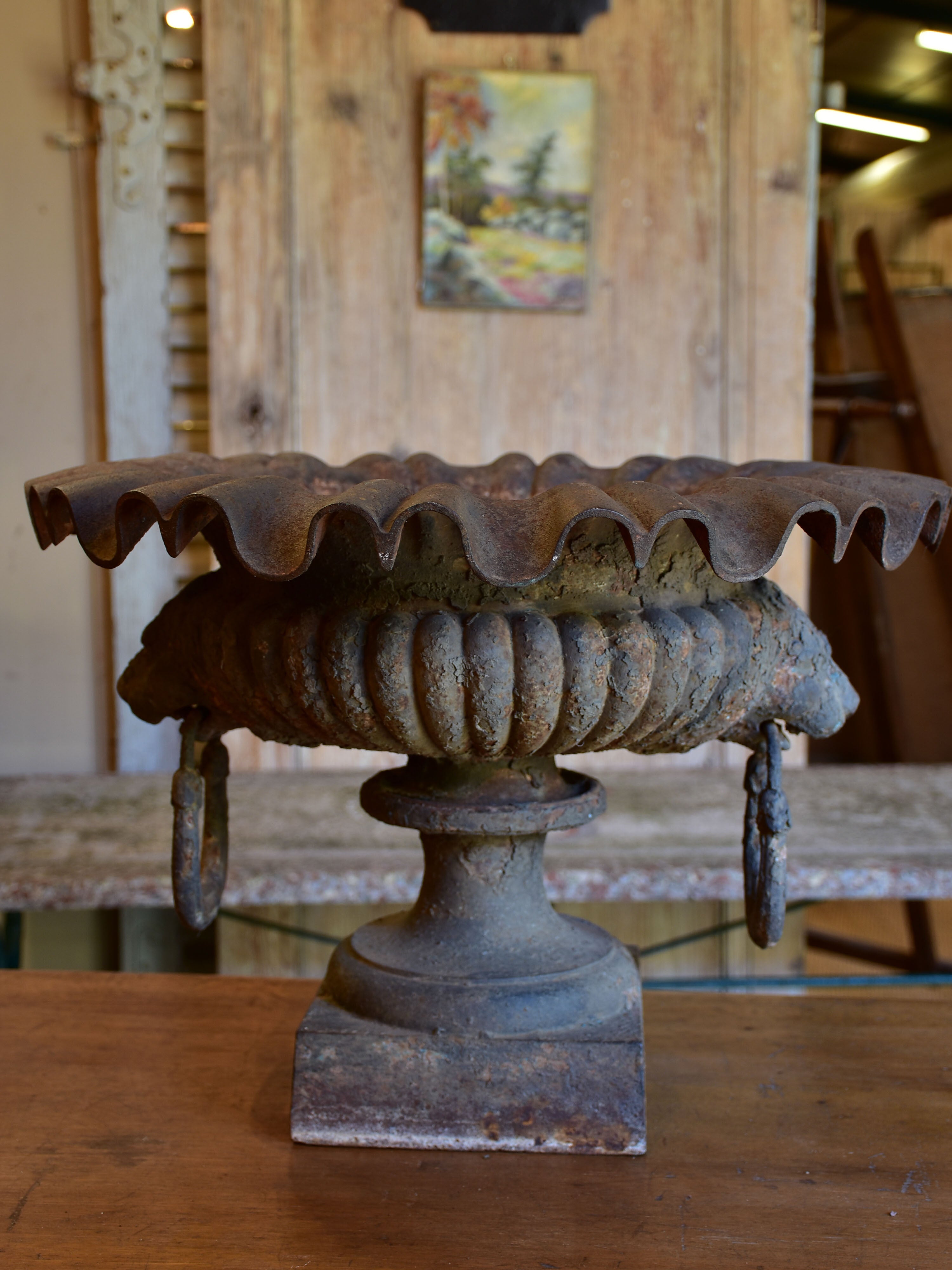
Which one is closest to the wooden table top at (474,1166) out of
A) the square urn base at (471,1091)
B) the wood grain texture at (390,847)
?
the square urn base at (471,1091)

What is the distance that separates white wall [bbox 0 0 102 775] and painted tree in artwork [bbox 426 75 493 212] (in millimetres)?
689

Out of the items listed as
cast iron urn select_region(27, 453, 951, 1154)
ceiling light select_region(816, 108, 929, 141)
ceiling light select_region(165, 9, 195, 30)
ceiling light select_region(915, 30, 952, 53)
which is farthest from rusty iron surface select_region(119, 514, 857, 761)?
ceiling light select_region(816, 108, 929, 141)

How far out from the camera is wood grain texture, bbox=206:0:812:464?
6.79 feet

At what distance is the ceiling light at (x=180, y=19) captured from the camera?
2055 millimetres

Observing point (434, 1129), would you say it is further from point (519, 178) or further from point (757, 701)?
point (519, 178)

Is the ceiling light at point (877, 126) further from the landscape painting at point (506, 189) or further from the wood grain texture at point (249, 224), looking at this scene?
the wood grain texture at point (249, 224)

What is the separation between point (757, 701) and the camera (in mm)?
896

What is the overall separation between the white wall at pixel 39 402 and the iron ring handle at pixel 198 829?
51.7 inches

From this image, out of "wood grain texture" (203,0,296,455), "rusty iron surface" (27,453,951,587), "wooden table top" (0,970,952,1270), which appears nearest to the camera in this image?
"rusty iron surface" (27,453,951,587)

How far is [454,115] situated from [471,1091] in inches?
70.0

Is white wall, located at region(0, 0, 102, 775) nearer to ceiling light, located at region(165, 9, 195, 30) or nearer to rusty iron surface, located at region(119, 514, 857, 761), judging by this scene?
ceiling light, located at region(165, 9, 195, 30)

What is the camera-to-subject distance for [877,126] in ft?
21.0

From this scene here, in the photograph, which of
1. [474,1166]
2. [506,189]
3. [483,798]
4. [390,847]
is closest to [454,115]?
[506,189]

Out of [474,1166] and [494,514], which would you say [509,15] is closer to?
[494,514]
